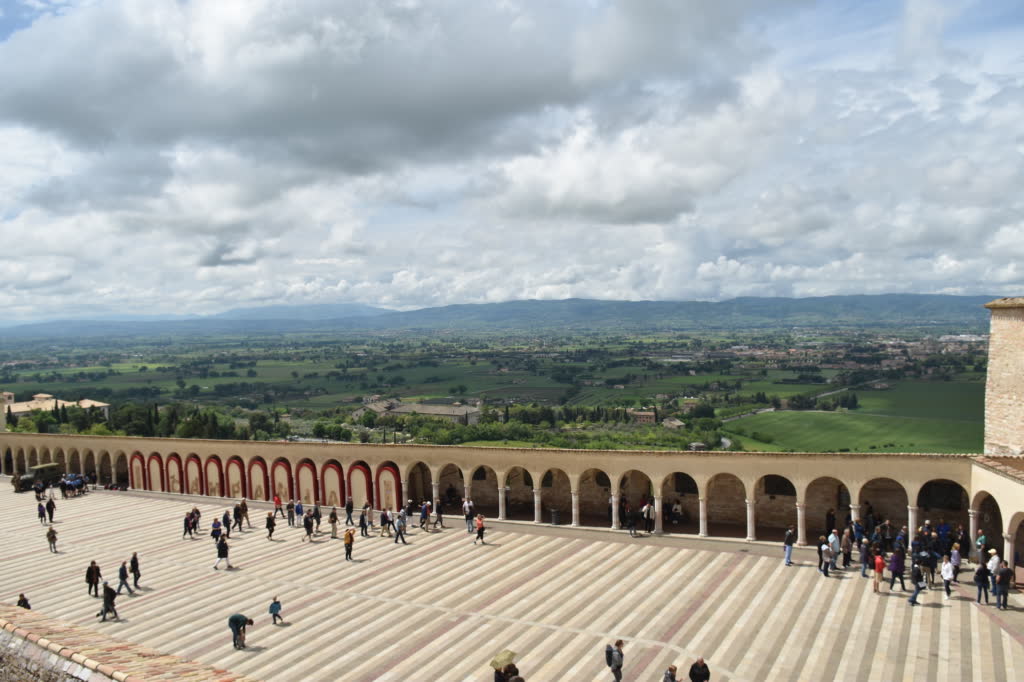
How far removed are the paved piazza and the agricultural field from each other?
5769cm

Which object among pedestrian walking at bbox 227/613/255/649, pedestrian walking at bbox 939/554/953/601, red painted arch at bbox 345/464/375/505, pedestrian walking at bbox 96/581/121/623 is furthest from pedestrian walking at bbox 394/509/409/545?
pedestrian walking at bbox 939/554/953/601

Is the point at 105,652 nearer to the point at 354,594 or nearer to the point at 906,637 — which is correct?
the point at 354,594

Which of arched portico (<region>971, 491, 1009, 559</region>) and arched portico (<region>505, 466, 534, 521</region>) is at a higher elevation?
arched portico (<region>971, 491, 1009, 559</region>)

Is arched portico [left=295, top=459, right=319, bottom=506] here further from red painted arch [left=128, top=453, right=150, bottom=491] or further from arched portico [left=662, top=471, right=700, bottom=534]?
arched portico [left=662, top=471, right=700, bottom=534]

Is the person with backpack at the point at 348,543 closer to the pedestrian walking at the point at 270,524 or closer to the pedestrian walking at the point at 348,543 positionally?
the pedestrian walking at the point at 348,543

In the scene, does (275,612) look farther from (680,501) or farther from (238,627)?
(680,501)

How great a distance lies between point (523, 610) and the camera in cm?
1916

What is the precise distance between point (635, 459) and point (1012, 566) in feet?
38.4

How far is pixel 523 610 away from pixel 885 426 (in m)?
83.8

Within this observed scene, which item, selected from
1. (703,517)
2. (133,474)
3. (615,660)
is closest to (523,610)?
(615,660)

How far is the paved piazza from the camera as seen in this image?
15.7 m

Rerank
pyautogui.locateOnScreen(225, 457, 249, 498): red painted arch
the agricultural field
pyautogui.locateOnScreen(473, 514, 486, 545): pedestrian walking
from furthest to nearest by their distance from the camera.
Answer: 1. the agricultural field
2. pyautogui.locateOnScreen(225, 457, 249, 498): red painted arch
3. pyautogui.locateOnScreen(473, 514, 486, 545): pedestrian walking

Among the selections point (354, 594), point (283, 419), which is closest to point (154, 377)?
point (283, 419)

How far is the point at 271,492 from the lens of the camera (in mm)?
34062
